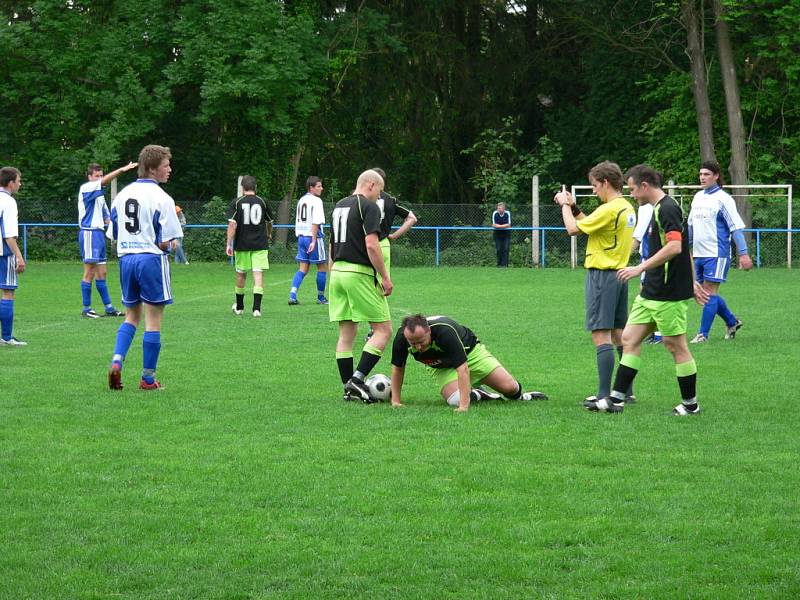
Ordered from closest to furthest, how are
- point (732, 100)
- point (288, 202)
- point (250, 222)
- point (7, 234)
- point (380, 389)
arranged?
point (380, 389), point (7, 234), point (250, 222), point (732, 100), point (288, 202)

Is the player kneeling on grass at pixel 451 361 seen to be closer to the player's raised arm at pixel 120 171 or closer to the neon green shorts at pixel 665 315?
the neon green shorts at pixel 665 315

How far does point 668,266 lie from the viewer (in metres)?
8.30

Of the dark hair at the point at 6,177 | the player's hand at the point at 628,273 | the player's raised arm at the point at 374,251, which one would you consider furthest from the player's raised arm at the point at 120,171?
the player's hand at the point at 628,273

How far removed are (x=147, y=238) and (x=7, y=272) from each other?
13.6ft

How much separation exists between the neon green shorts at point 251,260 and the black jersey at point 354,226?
23.9 ft

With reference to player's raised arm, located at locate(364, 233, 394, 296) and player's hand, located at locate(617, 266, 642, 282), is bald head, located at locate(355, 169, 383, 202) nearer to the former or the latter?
player's raised arm, located at locate(364, 233, 394, 296)

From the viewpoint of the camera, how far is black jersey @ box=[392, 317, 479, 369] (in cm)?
829

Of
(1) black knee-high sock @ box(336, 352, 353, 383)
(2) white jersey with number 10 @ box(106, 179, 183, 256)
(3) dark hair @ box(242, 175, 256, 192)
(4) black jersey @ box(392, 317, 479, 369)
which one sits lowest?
(1) black knee-high sock @ box(336, 352, 353, 383)

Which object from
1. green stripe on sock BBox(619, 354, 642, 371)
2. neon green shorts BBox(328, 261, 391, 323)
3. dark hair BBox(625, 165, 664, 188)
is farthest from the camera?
neon green shorts BBox(328, 261, 391, 323)

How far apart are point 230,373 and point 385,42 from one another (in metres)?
25.0

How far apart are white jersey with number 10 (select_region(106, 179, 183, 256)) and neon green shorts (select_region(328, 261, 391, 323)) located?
1339 mm

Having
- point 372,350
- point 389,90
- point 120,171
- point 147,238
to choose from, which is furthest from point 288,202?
point 372,350

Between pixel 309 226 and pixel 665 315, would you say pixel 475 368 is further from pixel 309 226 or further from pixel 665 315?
pixel 309 226

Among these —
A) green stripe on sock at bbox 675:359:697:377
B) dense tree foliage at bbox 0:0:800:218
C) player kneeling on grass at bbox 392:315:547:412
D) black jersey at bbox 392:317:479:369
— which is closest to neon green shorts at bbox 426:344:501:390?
player kneeling on grass at bbox 392:315:547:412
